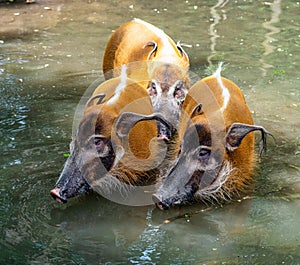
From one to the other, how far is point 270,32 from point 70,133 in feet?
14.8

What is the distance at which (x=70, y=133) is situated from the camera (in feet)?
18.5

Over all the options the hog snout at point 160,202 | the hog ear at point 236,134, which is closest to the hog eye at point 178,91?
the hog ear at point 236,134

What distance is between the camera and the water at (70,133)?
13.0 ft

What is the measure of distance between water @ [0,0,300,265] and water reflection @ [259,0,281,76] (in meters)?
0.02

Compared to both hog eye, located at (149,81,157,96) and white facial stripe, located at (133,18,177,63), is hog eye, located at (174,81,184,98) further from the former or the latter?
white facial stripe, located at (133,18,177,63)

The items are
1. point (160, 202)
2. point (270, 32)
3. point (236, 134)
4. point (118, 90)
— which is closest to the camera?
point (160, 202)

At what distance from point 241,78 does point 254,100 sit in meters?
0.74

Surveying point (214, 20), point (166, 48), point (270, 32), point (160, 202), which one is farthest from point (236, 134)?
point (214, 20)

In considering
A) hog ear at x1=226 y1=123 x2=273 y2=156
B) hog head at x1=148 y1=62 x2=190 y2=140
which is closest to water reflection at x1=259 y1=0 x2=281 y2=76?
hog head at x1=148 y1=62 x2=190 y2=140

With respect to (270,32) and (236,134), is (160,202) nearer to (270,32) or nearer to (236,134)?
(236,134)

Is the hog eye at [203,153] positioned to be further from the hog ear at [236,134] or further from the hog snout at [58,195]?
the hog snout at [58,195]

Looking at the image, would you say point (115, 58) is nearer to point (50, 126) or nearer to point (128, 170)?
point (50, 126)

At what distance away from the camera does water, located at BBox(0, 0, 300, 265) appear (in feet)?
13.0

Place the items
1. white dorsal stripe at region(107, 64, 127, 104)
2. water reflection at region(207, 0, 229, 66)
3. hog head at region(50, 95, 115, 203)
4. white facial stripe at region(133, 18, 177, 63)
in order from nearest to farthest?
hog head at region(50, 95, 115, 203)
white dorsal stripe at region(107, 64, 127, 104)
white facial stripe at region(133, 18, 177, 63)
water reflection at region(207, 0, 229, 66)
